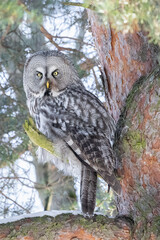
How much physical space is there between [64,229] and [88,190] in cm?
23

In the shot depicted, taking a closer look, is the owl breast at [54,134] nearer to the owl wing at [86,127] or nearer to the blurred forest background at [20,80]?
the owl wing at [86,127]

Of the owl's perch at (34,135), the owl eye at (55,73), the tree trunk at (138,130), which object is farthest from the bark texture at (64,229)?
the owl eye at (55,73)

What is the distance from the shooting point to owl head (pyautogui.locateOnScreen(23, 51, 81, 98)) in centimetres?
237

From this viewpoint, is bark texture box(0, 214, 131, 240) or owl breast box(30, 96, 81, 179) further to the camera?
owl breast box(30, 96, 81, 179)

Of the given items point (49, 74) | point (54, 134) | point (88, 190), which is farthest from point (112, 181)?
point (49, 74)

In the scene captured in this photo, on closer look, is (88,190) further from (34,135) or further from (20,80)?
(20,80)

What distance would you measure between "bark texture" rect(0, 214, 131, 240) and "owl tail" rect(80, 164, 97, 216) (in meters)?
0.06

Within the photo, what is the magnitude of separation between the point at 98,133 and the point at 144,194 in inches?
16.6

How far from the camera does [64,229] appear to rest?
66.2 inches

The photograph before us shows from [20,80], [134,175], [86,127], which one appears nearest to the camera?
[134,175]

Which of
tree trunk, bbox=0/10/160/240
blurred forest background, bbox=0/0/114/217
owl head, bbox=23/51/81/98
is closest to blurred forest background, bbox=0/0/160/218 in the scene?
blurred forest background, bbox=0/0/114/217

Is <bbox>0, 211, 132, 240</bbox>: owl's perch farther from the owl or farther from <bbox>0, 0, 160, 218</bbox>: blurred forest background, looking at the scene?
<bbox>0, 0, 160, 218</bbox>: blurred forest background

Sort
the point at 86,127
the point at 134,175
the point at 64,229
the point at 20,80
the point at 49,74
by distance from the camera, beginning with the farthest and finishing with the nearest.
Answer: the point at 20,80 < the point at 49,74 < the point at 86,127 < the point at 134,175 < the point at 64,229

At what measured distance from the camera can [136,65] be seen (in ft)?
6.68
